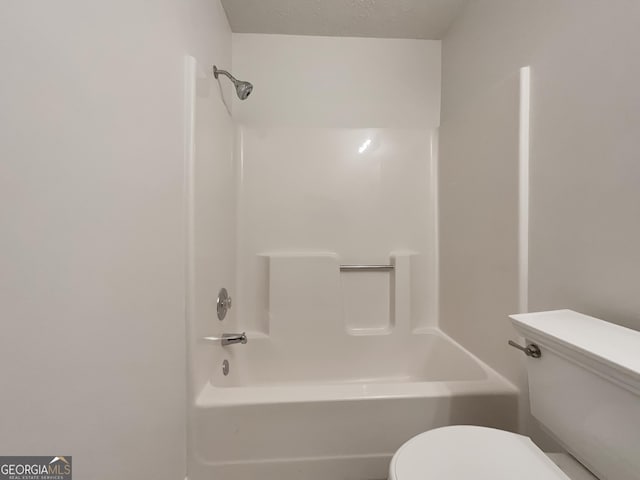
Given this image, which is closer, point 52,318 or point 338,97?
point 52,318

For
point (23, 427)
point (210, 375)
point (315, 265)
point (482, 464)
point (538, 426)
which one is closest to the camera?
point (23, 427)

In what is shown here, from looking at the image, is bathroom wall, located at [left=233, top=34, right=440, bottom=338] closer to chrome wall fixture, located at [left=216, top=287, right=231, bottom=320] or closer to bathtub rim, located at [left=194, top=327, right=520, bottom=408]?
chrome wall fixture, located at [left=216, top=287, right=231, bottom=320]

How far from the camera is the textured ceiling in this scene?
1468 mm

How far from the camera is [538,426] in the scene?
95 cm

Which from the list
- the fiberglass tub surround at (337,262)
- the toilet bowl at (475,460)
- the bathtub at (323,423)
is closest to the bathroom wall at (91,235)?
the bathtub at (323,423)

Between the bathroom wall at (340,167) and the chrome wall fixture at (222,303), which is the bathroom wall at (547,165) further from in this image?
the chrome wall fixture at (222,303)

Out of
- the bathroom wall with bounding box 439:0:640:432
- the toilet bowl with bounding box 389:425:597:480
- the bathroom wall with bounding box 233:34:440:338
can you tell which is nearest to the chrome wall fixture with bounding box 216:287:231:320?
the bathroom wall with bounding box 233:34:440:338

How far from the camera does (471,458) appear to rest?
26.1 inches

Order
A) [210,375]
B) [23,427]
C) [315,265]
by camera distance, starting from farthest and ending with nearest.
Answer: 1. [315,265]
2. [210,375]
3. [23,427]

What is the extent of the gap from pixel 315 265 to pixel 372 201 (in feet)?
1.82

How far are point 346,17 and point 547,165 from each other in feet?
4.47

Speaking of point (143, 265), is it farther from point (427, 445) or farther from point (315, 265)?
point (315, 265)

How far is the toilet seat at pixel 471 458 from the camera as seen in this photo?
62cm

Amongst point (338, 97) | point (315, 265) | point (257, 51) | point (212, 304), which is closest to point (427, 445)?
point (212, 304)
